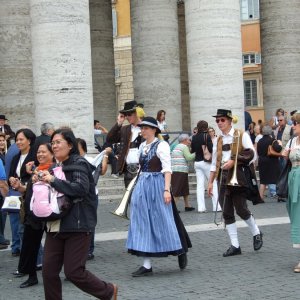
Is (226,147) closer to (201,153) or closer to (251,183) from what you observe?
(251,183)

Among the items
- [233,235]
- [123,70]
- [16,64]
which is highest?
[123,70]

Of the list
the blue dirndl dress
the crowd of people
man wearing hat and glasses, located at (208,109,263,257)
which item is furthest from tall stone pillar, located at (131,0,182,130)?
the blue dirndl dress

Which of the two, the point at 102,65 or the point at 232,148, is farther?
the point at 102,65

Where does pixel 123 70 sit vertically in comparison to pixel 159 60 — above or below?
above

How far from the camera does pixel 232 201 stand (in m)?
11.2

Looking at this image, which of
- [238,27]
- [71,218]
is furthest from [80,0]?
[71,218]

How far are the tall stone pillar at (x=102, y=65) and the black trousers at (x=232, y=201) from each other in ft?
57.5

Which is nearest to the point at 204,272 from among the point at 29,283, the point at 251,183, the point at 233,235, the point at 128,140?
the point at 233,235

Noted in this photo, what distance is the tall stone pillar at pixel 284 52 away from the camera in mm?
25859

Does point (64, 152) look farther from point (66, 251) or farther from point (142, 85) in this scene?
point (142, 85)

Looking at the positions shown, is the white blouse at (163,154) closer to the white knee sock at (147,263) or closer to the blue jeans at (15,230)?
the white knee sock at (147,263)

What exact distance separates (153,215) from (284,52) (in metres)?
17.2

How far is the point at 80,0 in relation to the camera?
18312 mm

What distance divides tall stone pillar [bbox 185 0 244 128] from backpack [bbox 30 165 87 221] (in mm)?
12730
